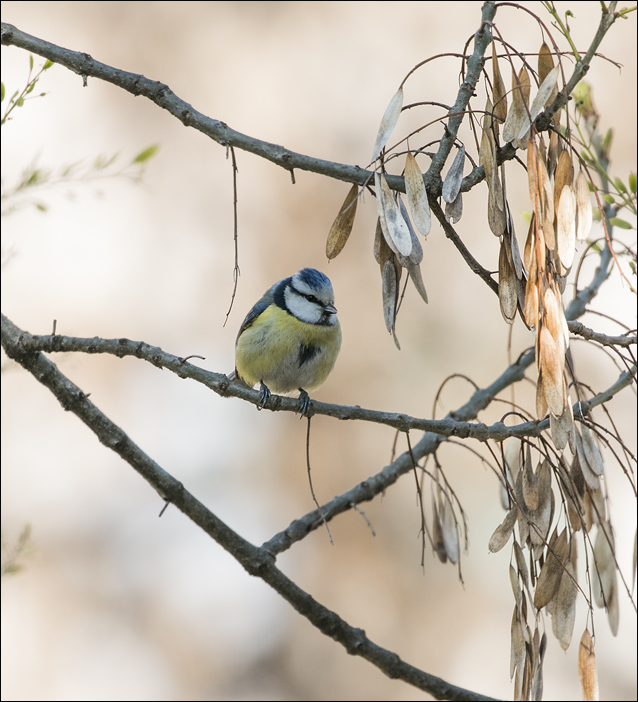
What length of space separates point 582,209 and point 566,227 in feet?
0.26

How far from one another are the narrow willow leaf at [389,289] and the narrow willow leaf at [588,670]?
2.15ft

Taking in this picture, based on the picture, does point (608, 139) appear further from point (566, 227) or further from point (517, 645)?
point (517, 645)

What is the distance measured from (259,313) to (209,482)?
2051 millimetres

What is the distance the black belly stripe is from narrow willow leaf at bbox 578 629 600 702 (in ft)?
5.17

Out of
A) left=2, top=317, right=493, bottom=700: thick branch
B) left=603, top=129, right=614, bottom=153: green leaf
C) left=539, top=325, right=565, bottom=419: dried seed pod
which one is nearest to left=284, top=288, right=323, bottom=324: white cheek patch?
left=2, top=317, right=493, bottom=700: thick branch

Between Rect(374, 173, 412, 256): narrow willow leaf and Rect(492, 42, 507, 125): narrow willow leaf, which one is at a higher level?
Rect(492, 42, 507, 125): narrow willow leaf

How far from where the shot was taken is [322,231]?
15.7 ft

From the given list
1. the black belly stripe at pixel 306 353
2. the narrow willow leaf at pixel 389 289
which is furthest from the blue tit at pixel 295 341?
the narrow willow leaf at pixel 389 289

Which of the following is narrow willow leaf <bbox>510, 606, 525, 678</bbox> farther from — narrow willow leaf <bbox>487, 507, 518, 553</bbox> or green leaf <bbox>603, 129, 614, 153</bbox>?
green leaf <bbox>603, 129, 614, 153</bbox>

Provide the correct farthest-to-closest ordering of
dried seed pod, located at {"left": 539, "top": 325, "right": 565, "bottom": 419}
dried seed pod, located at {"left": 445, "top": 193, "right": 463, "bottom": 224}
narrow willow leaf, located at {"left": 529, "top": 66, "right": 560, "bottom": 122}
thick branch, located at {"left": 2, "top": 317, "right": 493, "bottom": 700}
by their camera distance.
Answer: thick branch, located at {"left": 2, "top": 317, "right": 493, "bottom": 700} → dried seed pod, located at {"left": 445, "top": 193, "right": 463, "bottom": 224} → narrow willow leaf, located at {"left": 529, "top": 66, "right": 560, "bottom": 122} → dried seed pod, located at {"left": 539, "top": 325, "right": 565, "bottom": 419}

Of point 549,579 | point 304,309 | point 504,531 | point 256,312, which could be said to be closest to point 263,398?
point 504,531

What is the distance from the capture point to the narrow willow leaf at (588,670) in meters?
1.22

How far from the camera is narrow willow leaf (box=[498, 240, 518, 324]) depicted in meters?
1.20

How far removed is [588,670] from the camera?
123cm
